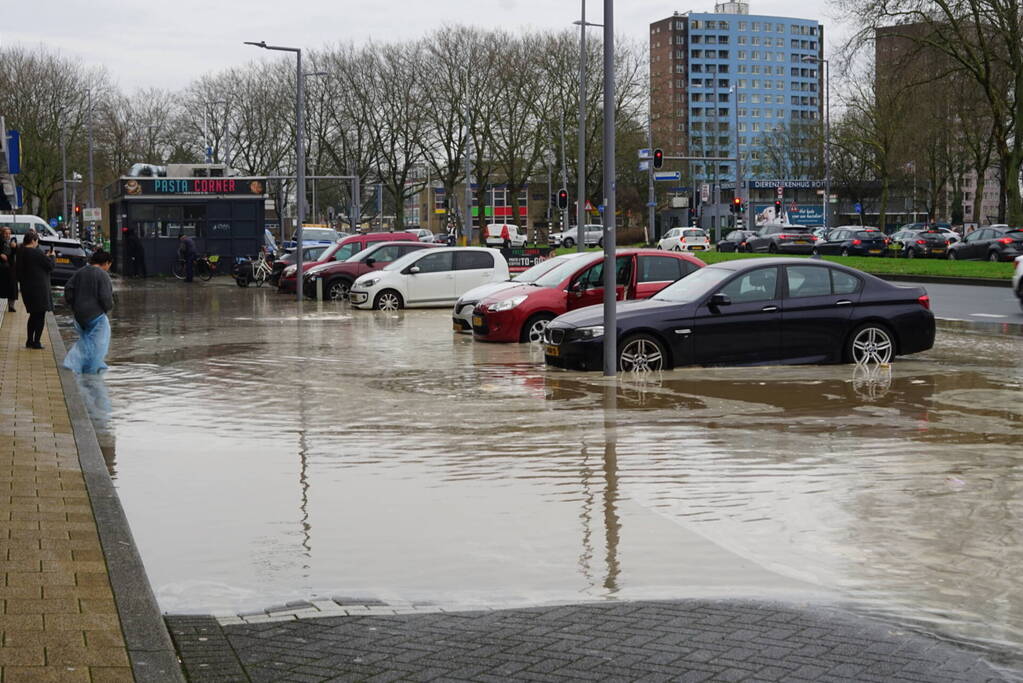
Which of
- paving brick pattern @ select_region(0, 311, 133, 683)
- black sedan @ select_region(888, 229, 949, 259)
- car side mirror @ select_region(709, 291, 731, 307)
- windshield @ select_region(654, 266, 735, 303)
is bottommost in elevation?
paving brick pattern @ select_region(0, 311, 133, 683)

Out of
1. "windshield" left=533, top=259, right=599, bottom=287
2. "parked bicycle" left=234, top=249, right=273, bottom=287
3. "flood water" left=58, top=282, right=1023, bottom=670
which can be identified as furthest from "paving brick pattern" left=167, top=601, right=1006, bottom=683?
"parked bicycle" left=234, top=249, right=273, bottom=287

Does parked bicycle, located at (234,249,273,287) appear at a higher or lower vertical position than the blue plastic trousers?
higher

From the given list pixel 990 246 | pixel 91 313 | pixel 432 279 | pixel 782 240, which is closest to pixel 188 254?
pixel 432 279

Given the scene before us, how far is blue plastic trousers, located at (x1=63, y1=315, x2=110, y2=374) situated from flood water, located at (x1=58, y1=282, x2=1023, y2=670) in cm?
58

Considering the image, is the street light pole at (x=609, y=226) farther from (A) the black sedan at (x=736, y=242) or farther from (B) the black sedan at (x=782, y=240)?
(A) the black sedan at (x=736, y=242)

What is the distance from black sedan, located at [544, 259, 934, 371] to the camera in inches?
632

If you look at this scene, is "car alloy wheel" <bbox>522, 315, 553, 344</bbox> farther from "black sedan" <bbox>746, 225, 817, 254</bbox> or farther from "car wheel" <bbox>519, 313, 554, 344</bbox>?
"black sedan" <bbox>746, 225, 817, 254</bbox>

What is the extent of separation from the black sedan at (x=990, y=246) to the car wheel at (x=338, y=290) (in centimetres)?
2678

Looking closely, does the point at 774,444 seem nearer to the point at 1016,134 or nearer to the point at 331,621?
the point at 331,621

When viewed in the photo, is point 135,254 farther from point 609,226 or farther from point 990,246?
point 609,226

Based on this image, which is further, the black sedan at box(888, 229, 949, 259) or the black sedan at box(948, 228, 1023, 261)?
the black sedan at box(888, 229, 949, 259)

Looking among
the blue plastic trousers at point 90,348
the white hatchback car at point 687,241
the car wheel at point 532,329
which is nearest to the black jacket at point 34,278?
the blue plastic trousers at point 90,348

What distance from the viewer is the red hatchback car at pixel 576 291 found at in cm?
1998

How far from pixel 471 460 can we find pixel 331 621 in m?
4.34
